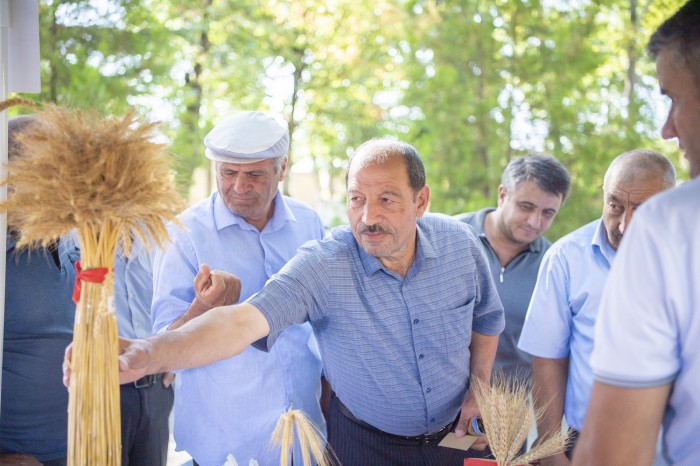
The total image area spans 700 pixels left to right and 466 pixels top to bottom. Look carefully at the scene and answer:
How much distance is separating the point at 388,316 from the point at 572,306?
801mm

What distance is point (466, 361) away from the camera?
2.71m

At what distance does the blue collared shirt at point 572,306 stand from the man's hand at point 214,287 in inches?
49.9

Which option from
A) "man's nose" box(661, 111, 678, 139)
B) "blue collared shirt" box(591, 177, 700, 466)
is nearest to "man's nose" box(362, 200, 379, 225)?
"man's nose" box(661, 111, 678, 139)

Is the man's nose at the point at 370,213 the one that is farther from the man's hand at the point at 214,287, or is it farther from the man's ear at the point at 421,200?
the man's hand at the point at 214,287

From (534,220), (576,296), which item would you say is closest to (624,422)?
(576,296)

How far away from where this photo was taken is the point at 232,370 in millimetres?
2711

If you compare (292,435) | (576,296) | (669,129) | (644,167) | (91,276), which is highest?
(669,129)

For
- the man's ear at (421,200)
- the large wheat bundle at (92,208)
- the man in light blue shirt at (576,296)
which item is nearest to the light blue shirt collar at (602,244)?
the man in light blue shirt at (576,296)

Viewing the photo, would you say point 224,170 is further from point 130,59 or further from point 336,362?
point 130,59

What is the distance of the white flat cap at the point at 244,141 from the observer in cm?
284

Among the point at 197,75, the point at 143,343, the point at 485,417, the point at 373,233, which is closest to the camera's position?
the point at 143,343

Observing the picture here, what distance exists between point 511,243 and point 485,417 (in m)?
1.79

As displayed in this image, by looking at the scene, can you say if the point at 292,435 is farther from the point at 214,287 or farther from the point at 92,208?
the point at 92,208

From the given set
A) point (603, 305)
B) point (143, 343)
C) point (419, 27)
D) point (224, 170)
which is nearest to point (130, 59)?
point (419, 27)
